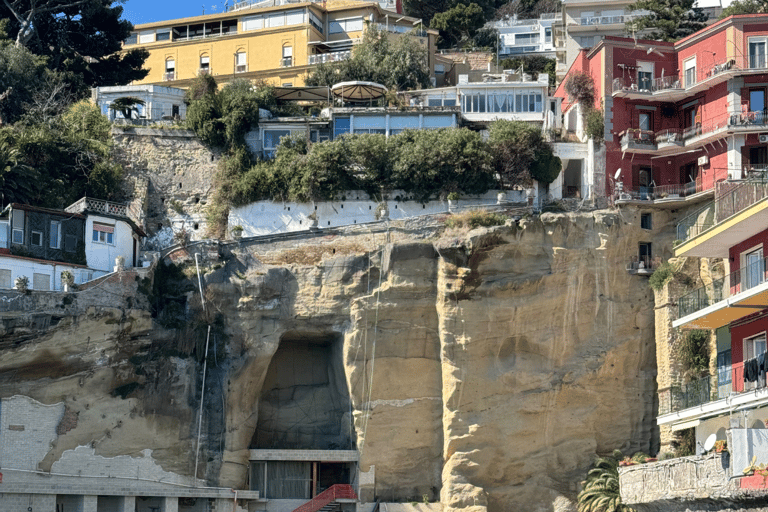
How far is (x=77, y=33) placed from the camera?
6412 centimetres

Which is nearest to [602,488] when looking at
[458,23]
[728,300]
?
[728,300]

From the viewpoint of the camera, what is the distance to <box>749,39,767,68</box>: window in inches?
2008

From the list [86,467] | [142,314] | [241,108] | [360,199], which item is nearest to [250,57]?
[241,108]

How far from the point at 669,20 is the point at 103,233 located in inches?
1050

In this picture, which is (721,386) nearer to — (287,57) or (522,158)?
(522,158)

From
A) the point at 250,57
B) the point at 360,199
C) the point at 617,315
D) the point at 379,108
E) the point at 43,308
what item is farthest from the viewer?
the point at 250,57

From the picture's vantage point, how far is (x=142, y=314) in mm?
47812

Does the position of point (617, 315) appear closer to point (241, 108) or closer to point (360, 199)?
point (360, 199)

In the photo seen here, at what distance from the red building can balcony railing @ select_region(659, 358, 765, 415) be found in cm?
1342

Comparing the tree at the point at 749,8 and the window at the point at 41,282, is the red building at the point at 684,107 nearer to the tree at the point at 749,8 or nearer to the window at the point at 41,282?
the tree at the point at 749,8

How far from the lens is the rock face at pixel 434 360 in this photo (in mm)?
47312

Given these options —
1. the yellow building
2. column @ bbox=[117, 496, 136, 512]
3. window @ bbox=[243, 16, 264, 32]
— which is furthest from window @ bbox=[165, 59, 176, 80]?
column @ bbox=[117, 496, 136, 512]

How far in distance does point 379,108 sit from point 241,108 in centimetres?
558

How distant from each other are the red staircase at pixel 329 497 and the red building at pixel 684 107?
1466 centimetres
